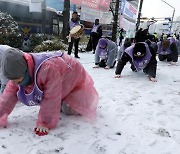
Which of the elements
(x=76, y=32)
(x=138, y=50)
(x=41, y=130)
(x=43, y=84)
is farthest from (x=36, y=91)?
(x=76, y=32)

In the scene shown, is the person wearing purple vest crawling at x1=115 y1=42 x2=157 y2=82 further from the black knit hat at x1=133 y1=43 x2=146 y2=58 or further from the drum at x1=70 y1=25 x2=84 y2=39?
the drum at x1=70 y1=25 x2=84 y2=39

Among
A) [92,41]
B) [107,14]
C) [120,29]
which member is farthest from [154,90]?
[120,29]

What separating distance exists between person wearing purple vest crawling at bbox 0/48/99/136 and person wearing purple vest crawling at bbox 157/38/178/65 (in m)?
5.33

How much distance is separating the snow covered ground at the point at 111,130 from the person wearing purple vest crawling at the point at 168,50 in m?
3.83

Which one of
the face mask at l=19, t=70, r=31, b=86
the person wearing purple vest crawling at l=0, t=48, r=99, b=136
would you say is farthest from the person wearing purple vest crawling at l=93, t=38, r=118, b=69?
the face mask at l=19, t=70, r=31, b=86

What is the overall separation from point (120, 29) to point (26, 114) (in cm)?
1659

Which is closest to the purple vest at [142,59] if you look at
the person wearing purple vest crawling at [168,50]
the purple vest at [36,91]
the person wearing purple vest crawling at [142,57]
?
the person wearing purple vest crawling at [142,57]

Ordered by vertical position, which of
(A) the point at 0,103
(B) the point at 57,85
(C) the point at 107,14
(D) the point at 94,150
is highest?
(C) the point at 107,14

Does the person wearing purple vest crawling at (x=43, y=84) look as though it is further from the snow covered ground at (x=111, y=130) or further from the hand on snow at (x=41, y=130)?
the snow covered ground at (x=111, y=130)

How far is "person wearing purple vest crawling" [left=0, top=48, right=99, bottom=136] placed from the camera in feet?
6.37

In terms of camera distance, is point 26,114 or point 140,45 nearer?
point 26,114

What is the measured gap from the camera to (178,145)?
226 centimetres

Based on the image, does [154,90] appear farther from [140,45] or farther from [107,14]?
[107,14]

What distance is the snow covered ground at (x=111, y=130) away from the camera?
2.12 metres
